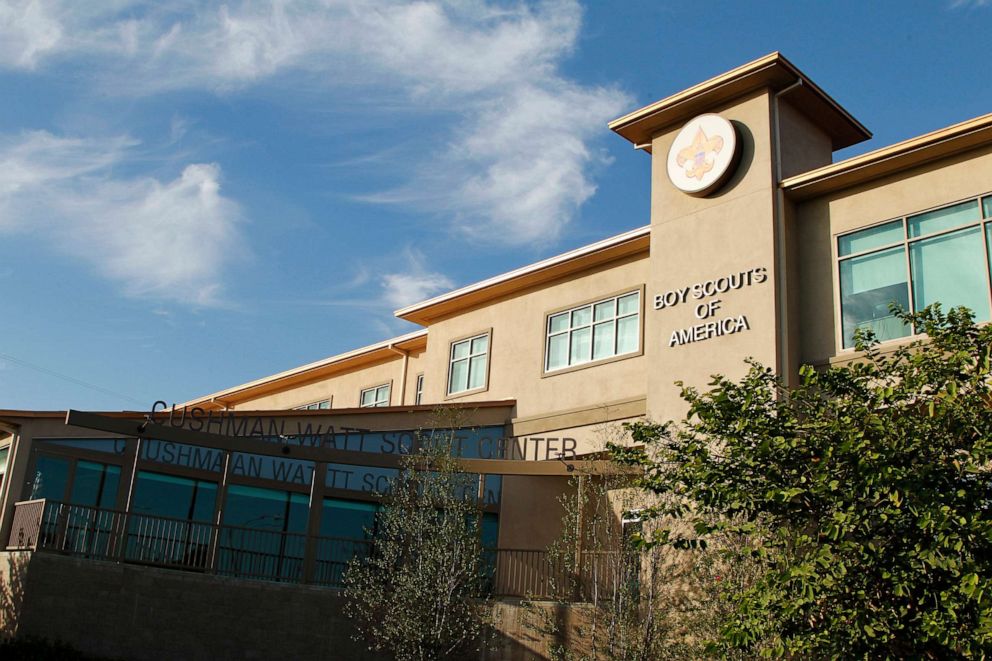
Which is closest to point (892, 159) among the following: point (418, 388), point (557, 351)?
point (557, 351)

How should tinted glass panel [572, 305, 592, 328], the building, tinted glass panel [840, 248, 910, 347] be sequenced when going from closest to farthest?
tinted glass panel [840, 248, 910, 347] → the building → tinted glass panel [572, 305, 592, 328]

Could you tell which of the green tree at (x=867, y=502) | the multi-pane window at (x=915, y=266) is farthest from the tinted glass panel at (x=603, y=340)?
the green tree at (x=867, y=502)

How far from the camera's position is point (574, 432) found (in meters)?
23.6

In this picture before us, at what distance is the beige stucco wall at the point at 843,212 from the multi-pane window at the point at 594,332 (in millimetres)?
4462

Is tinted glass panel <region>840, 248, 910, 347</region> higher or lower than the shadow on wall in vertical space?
higher

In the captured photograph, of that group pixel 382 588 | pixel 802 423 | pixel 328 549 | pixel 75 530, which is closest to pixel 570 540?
pixel 382 588

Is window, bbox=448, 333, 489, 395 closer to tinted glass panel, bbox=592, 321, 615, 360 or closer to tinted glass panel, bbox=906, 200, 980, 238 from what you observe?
tinted glass panel, bbox=592, 321, 615, 360

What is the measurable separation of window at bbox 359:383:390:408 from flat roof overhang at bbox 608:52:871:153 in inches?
520

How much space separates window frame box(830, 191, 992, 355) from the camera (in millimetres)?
17297

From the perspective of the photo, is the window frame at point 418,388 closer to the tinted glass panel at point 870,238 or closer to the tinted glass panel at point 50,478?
the tinted glass panel at point 50,478

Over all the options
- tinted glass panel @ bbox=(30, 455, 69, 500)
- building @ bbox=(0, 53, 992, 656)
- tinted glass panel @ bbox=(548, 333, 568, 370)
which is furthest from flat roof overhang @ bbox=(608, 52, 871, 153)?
tinted glass panel @ bbox=(30, 455, 69, 500)

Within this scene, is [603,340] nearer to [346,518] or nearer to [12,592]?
[346,518]

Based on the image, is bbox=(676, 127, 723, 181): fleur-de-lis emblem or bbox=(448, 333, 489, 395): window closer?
bbox=(676, 127, 723, 181): fleur-de-lis emblem

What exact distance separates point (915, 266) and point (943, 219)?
3.12 ft
